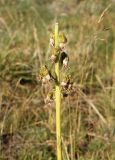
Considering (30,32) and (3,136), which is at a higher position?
(30,32)

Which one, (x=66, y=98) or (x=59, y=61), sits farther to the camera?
(x=66, y=98)

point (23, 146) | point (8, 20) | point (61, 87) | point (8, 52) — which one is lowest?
point (23, 146)

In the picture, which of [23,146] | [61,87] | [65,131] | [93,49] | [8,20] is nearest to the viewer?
[61,87]

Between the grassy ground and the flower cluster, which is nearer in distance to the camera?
the flower cluster

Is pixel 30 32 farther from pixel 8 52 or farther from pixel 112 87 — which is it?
pixel 112 87

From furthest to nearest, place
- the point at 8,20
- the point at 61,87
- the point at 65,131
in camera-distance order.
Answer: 1. the point at 8,20
2. the point at 65,131
3. the point at 61,87

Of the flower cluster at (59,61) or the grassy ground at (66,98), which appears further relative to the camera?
the grassy ground at (66,98)

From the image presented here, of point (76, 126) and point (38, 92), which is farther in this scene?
point (38, 92)

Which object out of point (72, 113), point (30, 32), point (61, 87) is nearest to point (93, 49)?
point (30, 32)
